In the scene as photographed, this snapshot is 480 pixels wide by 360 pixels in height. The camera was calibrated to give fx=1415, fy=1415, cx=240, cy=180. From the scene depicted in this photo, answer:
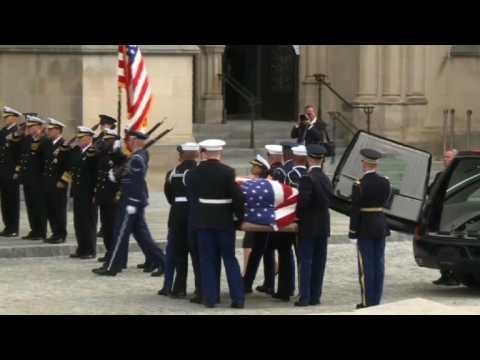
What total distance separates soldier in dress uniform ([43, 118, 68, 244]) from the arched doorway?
1268cm

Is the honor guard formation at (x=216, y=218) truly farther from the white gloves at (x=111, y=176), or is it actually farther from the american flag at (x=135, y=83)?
the american flag at (x=135, y=83)

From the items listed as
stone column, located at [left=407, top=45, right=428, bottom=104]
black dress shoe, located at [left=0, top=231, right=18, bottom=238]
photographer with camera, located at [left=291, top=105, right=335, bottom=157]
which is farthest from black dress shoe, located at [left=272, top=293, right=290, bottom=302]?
stone column, located at [left=407, top=45, right=428, bottom=104]

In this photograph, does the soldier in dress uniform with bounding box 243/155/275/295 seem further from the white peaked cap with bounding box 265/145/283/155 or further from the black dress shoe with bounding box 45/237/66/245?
the black dress shoe with bounding box 45/237/66/245

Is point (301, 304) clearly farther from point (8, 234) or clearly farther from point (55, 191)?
point (8, 234)

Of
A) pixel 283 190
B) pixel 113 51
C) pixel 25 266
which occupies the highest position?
pixel 113 51

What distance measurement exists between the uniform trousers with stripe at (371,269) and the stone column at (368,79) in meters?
15.3

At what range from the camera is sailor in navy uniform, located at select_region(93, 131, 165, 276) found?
1542 cm

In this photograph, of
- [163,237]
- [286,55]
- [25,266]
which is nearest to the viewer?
[25,266]

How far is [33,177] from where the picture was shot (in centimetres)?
1877

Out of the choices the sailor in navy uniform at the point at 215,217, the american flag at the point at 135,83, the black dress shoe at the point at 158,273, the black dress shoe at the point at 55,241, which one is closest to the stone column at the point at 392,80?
the american flag at the point at 135,83

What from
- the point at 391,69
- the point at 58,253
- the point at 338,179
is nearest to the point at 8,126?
the point at 58,253

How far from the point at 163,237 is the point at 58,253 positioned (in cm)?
155

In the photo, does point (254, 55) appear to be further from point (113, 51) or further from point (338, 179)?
point (338, 179)

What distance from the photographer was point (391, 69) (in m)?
28.6
